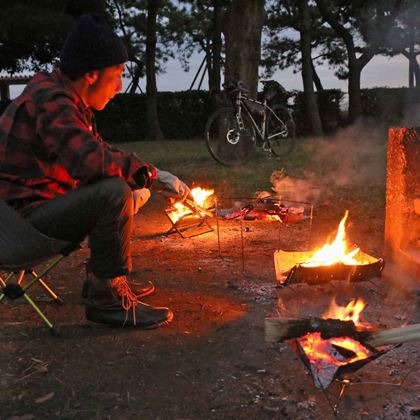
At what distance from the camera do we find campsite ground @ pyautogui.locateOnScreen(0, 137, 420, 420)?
244 cm

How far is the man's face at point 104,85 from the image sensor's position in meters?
3.07

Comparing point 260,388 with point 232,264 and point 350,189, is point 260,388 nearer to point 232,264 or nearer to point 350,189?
point 232,264

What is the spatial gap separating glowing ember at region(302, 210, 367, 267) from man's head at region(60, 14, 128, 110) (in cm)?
164

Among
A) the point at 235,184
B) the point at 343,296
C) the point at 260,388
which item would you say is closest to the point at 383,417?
the point at 260,388

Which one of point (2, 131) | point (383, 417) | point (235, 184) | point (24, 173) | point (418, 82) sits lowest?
point (383, 417)

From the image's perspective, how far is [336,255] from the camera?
146 inches

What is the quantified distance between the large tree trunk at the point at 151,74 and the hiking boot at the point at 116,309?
63.3 feet

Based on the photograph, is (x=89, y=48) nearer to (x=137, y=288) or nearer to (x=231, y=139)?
(x=137, y=288)

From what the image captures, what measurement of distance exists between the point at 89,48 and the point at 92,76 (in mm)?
163

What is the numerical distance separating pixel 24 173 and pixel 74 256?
84.2 inches

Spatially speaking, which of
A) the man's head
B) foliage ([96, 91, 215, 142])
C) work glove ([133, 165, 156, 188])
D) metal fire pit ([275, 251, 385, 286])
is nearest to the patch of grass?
metal fire pit ([275, 251, 385, 286])

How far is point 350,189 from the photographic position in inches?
295

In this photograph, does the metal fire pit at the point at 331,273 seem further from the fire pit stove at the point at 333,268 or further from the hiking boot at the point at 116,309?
the hiking boot at the point at 116,309

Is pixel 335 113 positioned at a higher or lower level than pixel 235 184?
higher
